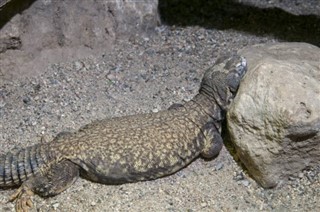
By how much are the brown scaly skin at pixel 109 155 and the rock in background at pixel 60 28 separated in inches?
41.1

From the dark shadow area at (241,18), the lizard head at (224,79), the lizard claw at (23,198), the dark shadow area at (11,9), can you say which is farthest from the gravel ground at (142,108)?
the dark shadow area at (11,9)

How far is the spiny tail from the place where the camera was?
3627 millimetres

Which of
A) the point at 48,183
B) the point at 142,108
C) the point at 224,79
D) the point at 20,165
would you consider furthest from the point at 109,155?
the point at 224,79

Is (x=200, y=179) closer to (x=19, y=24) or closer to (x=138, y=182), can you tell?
(x=138, y=182)

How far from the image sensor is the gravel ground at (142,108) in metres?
3.58

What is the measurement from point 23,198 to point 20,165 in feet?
0.73

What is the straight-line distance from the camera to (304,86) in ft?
11.4

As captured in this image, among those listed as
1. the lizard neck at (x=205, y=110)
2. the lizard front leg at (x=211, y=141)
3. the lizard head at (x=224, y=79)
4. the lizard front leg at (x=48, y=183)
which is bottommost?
the lizard front leg at (x=48, y=183)

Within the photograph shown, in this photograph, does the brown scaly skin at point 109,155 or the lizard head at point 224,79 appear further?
the lizard head at point 224,79

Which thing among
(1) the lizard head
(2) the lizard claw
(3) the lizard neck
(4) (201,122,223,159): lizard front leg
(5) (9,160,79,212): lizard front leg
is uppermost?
(1) the lizard head

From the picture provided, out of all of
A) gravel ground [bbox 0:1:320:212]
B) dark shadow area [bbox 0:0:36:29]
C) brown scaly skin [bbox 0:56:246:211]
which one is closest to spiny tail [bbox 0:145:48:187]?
brown scaly skin [bbox 0:56:246:211]

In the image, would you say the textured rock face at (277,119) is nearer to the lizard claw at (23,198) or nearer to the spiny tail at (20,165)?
the spiny tail at (20,165)

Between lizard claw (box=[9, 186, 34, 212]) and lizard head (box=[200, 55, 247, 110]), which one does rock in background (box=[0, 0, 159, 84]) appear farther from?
lizard claw (box=[9, 186, 34, 212])

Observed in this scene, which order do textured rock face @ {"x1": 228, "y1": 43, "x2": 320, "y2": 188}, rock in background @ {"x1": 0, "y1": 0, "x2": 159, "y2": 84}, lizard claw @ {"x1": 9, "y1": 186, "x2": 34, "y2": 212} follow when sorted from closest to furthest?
textured rock face @ {"x1": 228, "y1": 43, "x2": 320, "y2": 188}, lizard claw @ {"x1": 9, "y1": 186, "x2": 34, "y2": 212}, rock in background @ {"x1": 0, "y1": 0, "x2": 159, "y2": 84}
